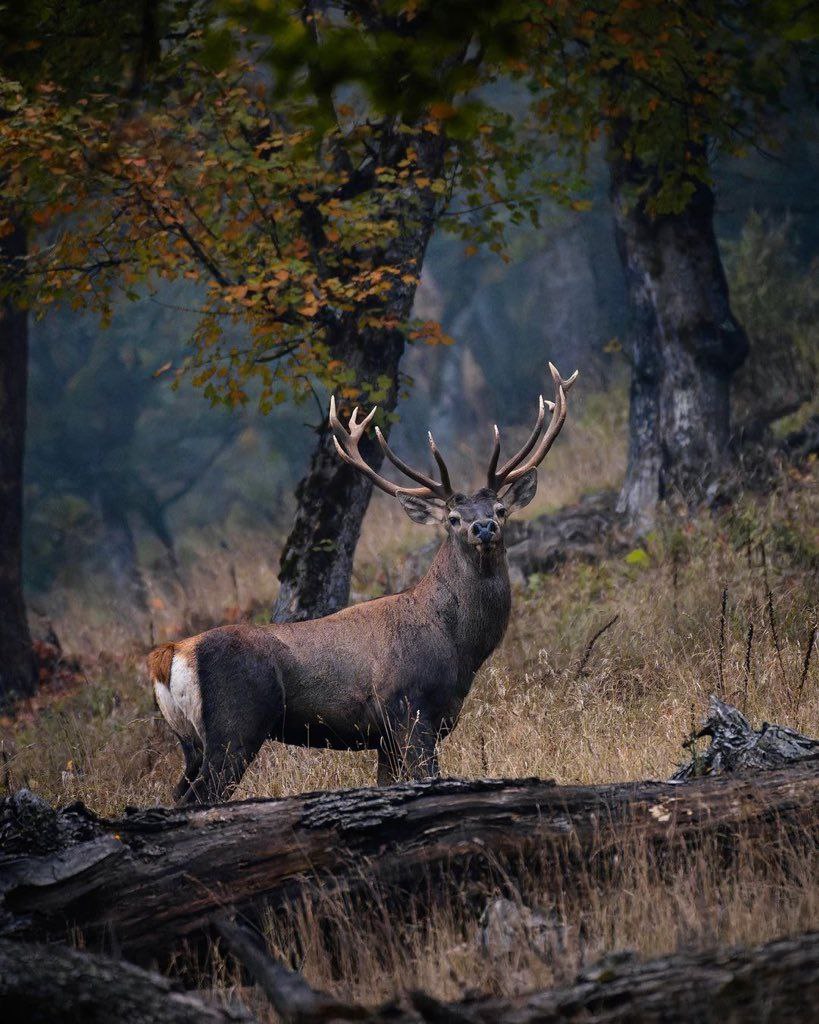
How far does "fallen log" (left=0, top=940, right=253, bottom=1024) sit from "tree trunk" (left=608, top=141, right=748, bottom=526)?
987cm

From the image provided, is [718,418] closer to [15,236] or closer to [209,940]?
[15,236]

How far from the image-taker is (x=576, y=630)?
9836 mm

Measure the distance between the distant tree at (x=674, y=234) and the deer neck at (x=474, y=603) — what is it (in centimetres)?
440

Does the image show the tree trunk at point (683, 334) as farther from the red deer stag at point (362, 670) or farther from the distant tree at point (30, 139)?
the red deer stag at point (362, 670)

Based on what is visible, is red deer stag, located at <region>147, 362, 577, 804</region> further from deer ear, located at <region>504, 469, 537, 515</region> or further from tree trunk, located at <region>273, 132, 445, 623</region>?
tree trunk, located at <region>273, 132, 445, 623</region>

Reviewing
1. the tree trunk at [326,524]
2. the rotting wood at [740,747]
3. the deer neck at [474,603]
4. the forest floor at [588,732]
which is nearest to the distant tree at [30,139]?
the forest floor at [588,732]

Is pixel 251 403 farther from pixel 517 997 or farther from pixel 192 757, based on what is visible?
pixel 517 997

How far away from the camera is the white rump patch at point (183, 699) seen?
6.43m

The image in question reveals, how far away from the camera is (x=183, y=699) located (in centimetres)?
648

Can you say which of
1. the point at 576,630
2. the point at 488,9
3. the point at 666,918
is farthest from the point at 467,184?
the point at 666,918

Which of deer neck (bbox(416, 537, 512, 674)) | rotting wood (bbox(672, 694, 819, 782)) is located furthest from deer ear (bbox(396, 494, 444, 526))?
rotting wood (bbox(672, 694, 819, 782))

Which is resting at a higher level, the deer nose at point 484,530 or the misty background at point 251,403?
the misty background at point 251,403

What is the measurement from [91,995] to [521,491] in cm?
464

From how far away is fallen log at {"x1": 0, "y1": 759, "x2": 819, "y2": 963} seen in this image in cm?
399
